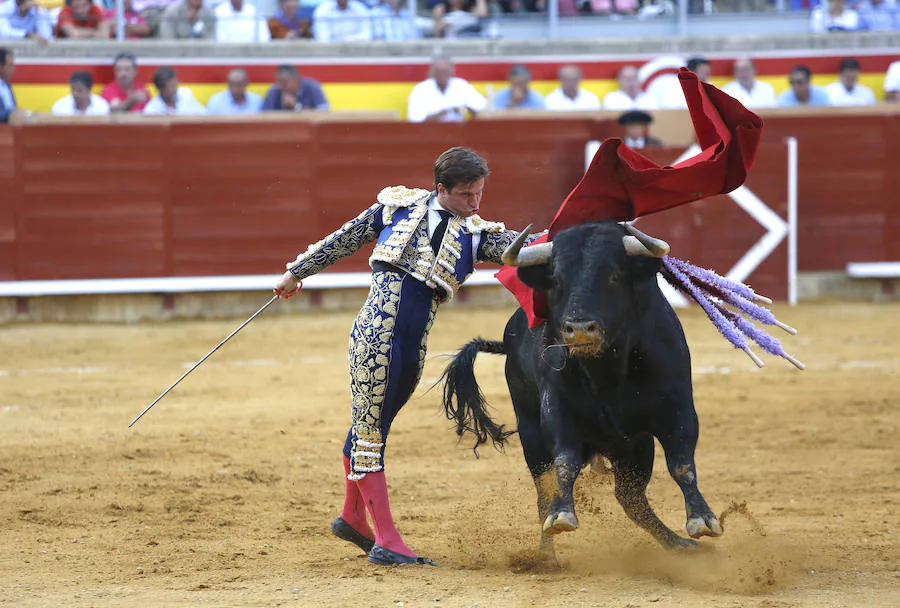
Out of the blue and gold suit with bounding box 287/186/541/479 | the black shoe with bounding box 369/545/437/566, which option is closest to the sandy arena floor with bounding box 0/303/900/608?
the black shoe with bounding box 369/545/437/566

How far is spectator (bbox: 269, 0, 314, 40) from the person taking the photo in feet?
33.5

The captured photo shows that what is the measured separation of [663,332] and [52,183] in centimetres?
681

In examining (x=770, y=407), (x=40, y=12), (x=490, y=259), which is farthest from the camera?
(x=40, y=12)

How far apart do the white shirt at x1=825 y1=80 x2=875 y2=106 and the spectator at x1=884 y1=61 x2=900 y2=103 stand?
0.14m

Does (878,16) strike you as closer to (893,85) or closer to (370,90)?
(893,85)

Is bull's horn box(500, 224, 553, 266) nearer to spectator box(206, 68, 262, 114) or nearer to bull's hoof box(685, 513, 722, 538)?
bull's hoof box(685, 513, 722, 538)

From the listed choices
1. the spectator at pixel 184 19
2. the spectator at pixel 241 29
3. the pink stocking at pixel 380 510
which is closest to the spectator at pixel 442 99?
the spectator at pixel 241 29

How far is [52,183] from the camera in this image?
9172 mm

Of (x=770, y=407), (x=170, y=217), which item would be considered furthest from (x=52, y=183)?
(x=770, y=407)

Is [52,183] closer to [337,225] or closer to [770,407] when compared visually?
[337,225]

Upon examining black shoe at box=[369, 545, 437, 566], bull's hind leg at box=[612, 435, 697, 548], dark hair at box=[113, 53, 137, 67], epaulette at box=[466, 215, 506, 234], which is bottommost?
black shoe at box=[369, 545, 437, 566]

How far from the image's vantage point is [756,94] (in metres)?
10.2

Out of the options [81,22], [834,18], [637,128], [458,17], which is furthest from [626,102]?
[81,22]

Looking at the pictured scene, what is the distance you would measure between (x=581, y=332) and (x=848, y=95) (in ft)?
26.7
